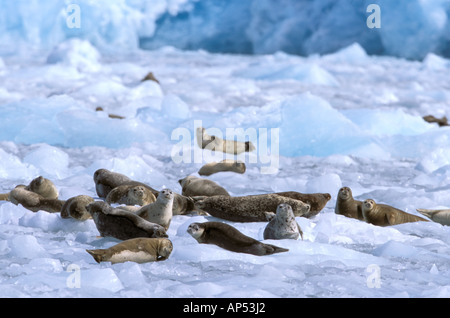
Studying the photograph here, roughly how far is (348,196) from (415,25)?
14274 millimetres

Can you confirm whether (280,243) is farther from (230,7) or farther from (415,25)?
(230,7)

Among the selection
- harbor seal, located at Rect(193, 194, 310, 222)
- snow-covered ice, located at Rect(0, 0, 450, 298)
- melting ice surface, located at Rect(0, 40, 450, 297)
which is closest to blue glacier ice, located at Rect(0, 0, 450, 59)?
snow-covered ice, located at Rect(0, 0, 450, 298)

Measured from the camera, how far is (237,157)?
19.2 feet

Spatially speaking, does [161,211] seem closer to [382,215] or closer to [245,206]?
[245,206]

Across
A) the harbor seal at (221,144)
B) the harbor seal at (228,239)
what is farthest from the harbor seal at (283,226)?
the harbor seal at (221,144)

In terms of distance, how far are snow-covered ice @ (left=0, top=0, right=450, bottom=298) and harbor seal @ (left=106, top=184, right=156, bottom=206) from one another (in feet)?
1.06

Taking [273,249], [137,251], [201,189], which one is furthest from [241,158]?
[137,251]

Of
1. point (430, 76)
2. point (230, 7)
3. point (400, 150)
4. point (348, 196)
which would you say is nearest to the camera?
point (348, 196)

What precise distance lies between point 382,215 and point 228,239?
1.15 m

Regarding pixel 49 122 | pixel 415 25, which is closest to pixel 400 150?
pixel 49 122

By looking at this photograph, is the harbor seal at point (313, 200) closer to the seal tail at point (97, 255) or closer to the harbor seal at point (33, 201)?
the harbor seal at point (33, 201)

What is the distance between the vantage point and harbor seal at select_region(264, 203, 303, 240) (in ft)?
9.91

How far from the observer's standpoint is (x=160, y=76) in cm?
1236
